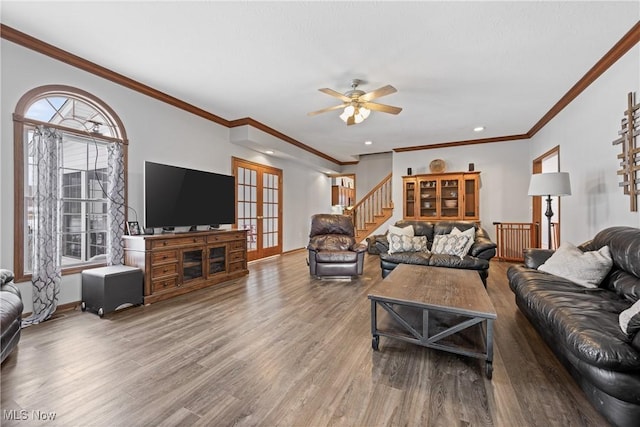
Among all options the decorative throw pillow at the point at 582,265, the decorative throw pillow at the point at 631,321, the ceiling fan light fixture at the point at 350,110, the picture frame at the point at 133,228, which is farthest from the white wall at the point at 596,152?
the picture frame at the point at 133,228

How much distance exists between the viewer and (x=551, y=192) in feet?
11.5

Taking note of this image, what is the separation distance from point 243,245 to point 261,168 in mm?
2163

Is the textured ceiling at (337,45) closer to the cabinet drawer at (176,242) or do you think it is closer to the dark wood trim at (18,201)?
the dark wood trim at (18,201)

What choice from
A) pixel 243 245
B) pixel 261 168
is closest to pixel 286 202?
pixel 261 168

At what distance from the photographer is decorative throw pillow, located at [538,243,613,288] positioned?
2.41 metres

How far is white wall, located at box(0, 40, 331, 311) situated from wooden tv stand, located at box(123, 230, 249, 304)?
2.15 feet

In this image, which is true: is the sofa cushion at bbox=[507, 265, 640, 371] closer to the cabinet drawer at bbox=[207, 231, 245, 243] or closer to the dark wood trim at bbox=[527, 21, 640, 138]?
the dark wood trim at bbox=[527, 21, 640, 138]

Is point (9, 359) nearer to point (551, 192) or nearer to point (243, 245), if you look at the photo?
point (243, 245)

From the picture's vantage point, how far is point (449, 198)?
6441mm

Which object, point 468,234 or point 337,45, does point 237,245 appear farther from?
point 468,234

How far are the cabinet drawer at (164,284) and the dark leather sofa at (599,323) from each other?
3.85m

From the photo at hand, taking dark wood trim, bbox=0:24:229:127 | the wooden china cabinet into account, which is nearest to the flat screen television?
dark wood trim, bbox=0:24:229:127

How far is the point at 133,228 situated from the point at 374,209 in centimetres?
588

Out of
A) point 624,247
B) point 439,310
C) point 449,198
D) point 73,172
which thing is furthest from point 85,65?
point 449,198
